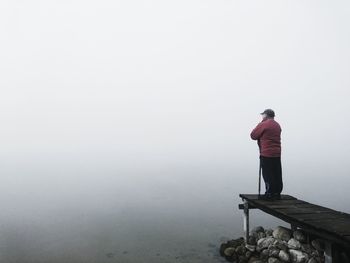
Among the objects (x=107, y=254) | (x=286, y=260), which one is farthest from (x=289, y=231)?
(x=107, y=254)

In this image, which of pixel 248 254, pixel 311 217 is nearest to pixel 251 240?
pixel 248 254

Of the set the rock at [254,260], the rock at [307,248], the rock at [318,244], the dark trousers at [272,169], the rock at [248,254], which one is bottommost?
the rock at [248,254]

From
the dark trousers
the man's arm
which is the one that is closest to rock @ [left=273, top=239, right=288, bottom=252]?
the dark trousers

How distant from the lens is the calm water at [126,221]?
15297mm

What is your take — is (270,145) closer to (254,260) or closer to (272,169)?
(272,169)

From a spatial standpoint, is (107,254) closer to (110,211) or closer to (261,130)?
(261,130)

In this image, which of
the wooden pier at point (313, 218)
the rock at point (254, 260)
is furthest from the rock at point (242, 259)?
the wooden pier at point (313, 218)

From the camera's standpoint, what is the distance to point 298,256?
9.73 meters

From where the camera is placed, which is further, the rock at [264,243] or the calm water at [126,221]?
the calm water at [126,221]

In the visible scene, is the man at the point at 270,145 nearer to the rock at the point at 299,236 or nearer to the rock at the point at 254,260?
the rock at the point at 299,236

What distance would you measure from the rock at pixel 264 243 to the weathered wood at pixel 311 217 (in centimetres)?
139

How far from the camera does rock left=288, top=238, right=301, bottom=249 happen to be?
1019cm

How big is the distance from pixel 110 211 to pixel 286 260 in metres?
18.9

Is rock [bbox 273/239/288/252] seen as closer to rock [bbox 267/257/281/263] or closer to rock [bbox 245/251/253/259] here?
rock [bbox 267/257/281/263]
